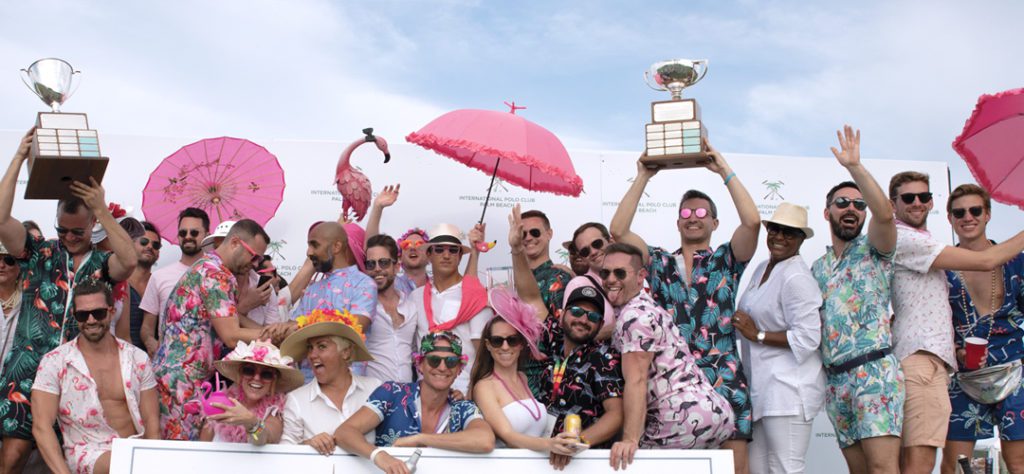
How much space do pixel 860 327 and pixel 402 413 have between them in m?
2.38

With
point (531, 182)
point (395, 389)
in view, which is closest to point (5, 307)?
point (395, 389)

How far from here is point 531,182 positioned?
284 inches

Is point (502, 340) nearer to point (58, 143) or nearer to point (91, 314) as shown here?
point (91, 314)

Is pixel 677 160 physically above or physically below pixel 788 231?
above

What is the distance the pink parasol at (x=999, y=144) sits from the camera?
20.8 feet

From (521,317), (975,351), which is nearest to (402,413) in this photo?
(521,317)

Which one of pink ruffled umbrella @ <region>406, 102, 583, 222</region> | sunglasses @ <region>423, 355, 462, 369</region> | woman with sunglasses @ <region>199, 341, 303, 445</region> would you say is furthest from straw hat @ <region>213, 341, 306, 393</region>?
pink ruffled umbrella @ <region>406, 102, 583, 222</region>

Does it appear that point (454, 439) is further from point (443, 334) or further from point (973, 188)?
point (973, 188)

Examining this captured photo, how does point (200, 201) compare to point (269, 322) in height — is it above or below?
above

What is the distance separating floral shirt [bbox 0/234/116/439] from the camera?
5.41 meters

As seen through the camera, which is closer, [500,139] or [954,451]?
[954,451]

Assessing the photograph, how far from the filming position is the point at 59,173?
5.51 m

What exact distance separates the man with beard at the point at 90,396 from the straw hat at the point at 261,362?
66cm

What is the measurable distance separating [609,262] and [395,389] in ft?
3.87
